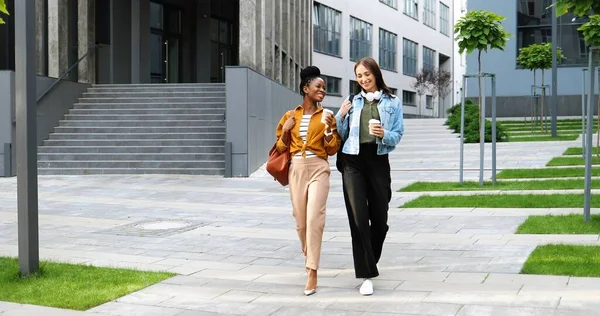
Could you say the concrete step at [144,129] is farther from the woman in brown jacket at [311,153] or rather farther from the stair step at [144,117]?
the woman in brown jacket at [311,153]

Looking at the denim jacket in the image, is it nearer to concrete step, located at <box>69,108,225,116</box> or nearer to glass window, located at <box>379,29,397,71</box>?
concrete step, located at <box>69,108,225,116</box>

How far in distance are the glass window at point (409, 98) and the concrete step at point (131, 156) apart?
4231 centimetres

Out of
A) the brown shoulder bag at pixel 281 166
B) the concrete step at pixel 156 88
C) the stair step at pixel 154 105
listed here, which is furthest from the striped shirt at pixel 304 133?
the concrete step at pixel 156 88

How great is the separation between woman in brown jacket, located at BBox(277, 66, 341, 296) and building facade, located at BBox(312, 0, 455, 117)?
3323 cm

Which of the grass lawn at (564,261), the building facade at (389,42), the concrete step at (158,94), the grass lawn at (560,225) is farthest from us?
the building facade at (389,42)


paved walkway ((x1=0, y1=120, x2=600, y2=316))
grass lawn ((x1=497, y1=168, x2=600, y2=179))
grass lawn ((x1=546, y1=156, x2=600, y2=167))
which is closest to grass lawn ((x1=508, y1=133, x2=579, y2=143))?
grass lawn ((x1=546, y1=156, x2=600, y2=167))

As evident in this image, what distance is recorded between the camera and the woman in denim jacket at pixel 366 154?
20.7 feet

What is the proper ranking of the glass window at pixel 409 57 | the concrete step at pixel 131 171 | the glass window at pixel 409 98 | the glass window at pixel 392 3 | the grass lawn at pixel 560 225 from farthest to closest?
the glass window at pixel 409 98
the glass window at pixel 409 57
the glass window at pixel 392 3
the concrete step at pixel 131 171
the grass lawn at pixel 560 225

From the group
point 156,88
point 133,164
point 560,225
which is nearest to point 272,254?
point 560,225

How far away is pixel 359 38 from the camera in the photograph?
167 ft

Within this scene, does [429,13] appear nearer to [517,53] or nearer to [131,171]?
[517,53]

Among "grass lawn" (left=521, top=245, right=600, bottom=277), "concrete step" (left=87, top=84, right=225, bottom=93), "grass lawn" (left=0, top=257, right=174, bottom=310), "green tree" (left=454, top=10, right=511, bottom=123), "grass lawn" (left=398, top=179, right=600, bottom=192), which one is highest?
"green tree" (left=454, top=10, right=511, bottom=123)

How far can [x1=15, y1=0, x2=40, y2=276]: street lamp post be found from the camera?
691cm

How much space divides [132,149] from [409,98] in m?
44.9
